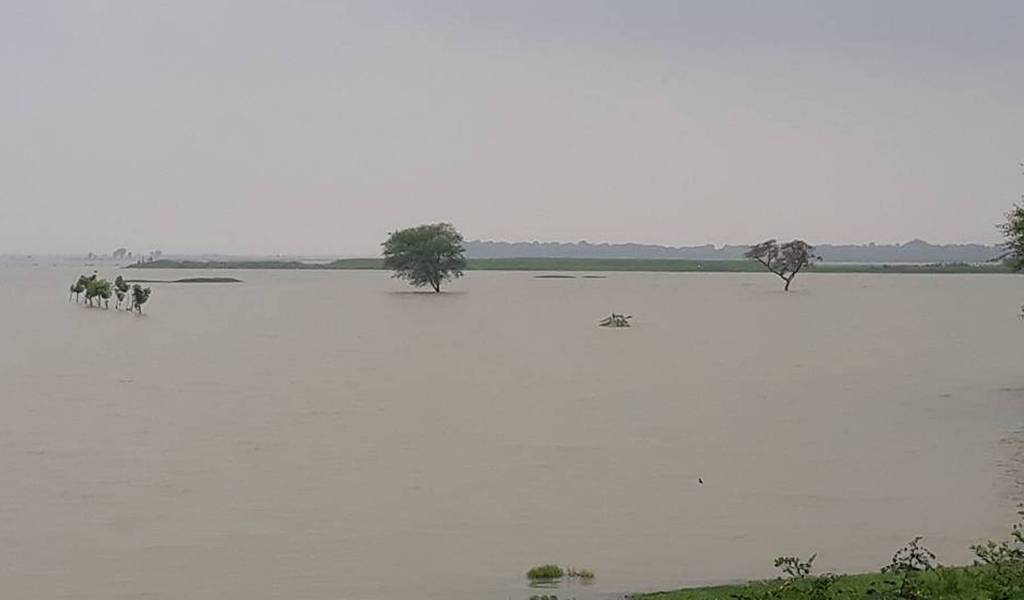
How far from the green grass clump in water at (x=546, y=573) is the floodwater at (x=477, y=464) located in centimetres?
20

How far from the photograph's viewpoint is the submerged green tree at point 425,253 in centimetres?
10950

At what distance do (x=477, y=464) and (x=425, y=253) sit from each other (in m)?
91.0

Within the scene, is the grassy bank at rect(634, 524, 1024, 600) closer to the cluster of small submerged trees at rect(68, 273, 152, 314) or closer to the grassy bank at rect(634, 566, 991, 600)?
the grassy bank at rect(634, 566, 991, 600)

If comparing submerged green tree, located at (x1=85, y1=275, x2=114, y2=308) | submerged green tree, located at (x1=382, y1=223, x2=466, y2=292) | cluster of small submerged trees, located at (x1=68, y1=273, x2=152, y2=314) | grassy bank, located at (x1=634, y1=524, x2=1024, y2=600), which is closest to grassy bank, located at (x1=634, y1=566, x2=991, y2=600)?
grassy bank, located at (x1=634, y1=524, x2=1024, y2=600)

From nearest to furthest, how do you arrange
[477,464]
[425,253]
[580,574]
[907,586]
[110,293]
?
[907,586] → [580,574] → [477,464] → [110,293] → [425,253]

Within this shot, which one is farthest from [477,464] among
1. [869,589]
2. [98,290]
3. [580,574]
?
[98,290]

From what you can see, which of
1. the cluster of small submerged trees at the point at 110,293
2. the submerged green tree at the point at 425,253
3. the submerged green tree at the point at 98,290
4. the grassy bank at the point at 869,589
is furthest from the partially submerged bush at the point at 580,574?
the submerged green tree at the point at 425,253

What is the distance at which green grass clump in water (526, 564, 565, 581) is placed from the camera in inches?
589

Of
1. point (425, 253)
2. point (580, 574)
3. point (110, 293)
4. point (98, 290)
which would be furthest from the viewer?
point (425, 253)

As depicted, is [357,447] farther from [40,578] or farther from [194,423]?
[40,578]

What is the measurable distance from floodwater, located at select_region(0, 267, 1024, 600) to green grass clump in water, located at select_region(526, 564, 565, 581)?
20cm

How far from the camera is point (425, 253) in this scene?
113500 millimetres

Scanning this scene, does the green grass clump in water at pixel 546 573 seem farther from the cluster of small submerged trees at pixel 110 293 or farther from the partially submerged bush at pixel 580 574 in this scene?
the cluster of small submerged trees at pixel 110 293

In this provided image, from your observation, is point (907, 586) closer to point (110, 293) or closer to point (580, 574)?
point (580, 574)
